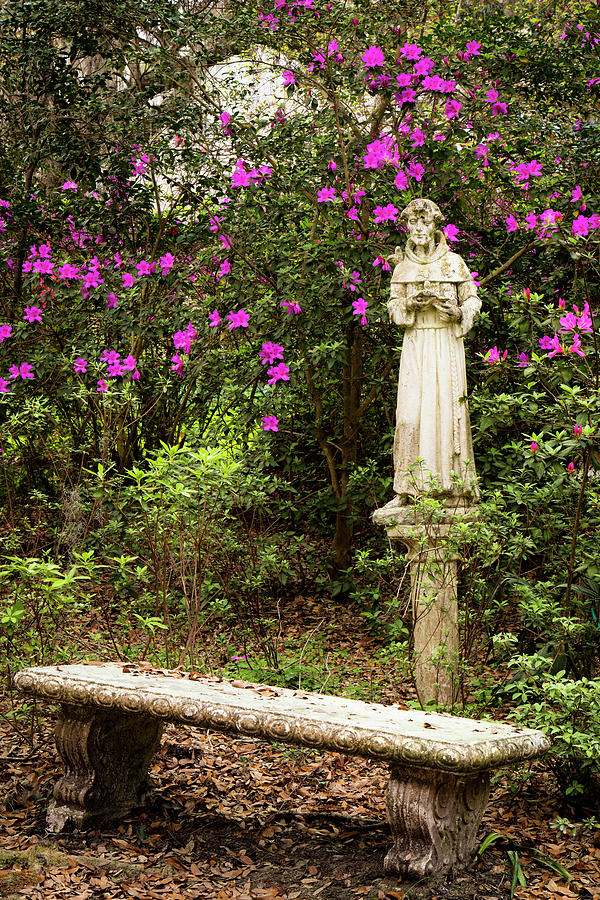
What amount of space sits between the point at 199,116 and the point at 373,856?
17.9 feet

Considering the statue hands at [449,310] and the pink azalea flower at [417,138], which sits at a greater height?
the pink azalea flower at [417,138]

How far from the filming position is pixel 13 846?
3680 millimetres

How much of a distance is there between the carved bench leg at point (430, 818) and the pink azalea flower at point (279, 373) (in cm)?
339

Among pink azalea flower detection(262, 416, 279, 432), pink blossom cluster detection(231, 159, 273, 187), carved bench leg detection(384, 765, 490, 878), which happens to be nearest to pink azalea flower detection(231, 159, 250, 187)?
pink blossom cluster detection(231, 159, 273, 187)

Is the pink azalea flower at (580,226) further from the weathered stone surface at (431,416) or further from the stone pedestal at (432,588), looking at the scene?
the stone pedestal at (432,588)

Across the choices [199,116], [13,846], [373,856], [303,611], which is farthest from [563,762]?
[199,116]

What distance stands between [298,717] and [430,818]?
54cm

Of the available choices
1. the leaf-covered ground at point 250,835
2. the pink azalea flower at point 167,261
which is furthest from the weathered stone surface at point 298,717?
the pink azalea flower at point 167,261

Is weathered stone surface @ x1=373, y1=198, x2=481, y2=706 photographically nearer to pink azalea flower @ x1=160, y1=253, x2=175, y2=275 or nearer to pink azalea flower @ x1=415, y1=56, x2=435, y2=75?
pink azalea flower @ x1=415, y1=56, x2=435, y2=75

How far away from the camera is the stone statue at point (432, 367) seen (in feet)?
15.8

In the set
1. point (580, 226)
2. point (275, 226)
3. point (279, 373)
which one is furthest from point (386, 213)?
point (580, 226)

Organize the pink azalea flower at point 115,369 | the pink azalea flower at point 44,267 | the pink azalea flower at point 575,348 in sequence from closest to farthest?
the pink azalea flower at point 575,348, the pink azalea flower at point 115,369, the pink azalea flower at point 44,267

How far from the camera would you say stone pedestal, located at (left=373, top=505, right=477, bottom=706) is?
14.7ft

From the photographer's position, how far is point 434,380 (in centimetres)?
485
